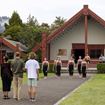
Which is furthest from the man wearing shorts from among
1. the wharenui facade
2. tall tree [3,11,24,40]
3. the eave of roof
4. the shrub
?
tall tree [3,11,24,40]

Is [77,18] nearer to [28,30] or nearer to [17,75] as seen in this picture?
[28,30]

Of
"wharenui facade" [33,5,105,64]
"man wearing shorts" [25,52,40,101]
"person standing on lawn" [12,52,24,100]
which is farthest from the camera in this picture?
"wharenui facade" [33,5,105,64]

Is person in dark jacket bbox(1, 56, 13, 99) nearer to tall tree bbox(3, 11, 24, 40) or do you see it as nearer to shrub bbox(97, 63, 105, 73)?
shrub bbox(97, 63, 105, 73)

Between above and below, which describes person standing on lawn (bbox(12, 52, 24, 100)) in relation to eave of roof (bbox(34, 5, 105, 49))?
below

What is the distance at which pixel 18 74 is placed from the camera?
20.0m

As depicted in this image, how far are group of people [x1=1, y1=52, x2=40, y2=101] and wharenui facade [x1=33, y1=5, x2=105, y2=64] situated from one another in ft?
109

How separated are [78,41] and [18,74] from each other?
36.3 meters

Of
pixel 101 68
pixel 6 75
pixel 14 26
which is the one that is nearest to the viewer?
pixel 6 75

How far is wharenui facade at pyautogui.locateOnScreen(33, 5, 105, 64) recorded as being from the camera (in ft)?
180

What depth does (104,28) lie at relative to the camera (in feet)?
179

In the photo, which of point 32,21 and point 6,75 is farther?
point 32,21

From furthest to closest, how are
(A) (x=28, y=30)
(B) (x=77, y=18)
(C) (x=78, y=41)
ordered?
1. (A) (x=28, y=30)
2. (C) (x=78, y=41)
3. (B) (x=77, y=18)

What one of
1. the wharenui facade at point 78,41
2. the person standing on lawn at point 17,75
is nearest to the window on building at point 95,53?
the wharenui facade at point 78,41

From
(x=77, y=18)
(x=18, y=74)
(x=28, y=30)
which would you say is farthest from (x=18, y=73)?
(x=28, y=30)
